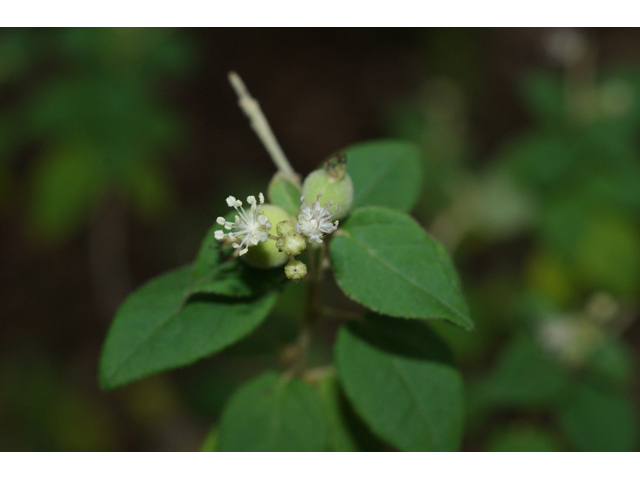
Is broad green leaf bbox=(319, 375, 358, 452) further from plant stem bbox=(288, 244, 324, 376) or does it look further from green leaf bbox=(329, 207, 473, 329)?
green leaf bbox=(329, 207, 473, 329)

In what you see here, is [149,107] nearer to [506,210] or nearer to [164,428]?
[164,428]

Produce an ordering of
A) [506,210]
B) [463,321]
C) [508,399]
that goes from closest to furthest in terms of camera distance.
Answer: [463,321] < [508,399] < [506,210]

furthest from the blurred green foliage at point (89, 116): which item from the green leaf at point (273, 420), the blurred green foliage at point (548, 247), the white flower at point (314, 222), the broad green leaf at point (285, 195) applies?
the white flower at point (314, 222)

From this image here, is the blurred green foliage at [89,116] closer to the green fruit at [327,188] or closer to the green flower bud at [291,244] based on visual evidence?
the green fruit at [327,188]

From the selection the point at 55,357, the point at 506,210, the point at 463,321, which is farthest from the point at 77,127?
the point at 463,321

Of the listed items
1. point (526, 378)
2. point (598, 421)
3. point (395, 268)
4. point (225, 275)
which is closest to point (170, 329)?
point (225, 275)

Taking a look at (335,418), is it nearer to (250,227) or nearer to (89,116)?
(250,227)
